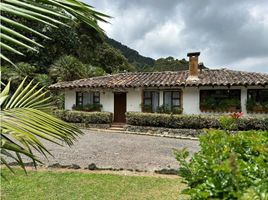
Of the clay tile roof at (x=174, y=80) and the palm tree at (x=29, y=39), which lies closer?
the palm tree at (x=29, y=39)

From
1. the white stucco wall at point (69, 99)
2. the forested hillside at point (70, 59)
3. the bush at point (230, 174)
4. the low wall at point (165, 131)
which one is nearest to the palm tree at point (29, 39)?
the bush at point (230, 174)

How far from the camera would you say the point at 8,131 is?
1965mm

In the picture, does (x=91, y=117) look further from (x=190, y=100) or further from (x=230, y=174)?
(x=230, y=174)

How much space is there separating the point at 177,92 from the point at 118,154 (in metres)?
10.5

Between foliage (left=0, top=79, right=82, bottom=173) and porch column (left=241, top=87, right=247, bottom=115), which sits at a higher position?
porch column (left=241, top=87, right=247, bottom=115)

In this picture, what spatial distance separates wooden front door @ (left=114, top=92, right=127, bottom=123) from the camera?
971 inches

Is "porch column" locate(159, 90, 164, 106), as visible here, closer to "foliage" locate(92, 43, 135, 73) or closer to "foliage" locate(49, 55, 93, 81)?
"foliage" locate(49, 55, 93, 81)

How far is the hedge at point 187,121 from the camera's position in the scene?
19562 mm

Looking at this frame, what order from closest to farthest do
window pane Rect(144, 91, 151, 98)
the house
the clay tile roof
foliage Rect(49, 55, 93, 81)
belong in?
the clay tile roof → the house → window pane Rect(144, 91, 151, 98) → foliage Rect(49, 55, 93, 81)

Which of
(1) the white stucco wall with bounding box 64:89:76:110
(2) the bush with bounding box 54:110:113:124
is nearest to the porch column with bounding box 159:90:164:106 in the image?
(2) the bush with bounding box 54:110:113:124

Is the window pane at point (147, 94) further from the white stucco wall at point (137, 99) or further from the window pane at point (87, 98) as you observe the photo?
the window pane at point (87, 98)

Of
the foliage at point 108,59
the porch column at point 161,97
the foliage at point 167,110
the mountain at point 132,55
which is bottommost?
the foliage at point 167,110

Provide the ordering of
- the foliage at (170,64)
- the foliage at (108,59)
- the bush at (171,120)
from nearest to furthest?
the bush at (171,120), the foliage at (108,59), the foliage at (170,64)

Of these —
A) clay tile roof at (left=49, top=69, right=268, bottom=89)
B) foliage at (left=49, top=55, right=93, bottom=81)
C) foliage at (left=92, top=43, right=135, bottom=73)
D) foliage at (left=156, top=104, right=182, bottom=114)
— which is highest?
foliage at (left=92, top=43, right=135, bottom=73)
